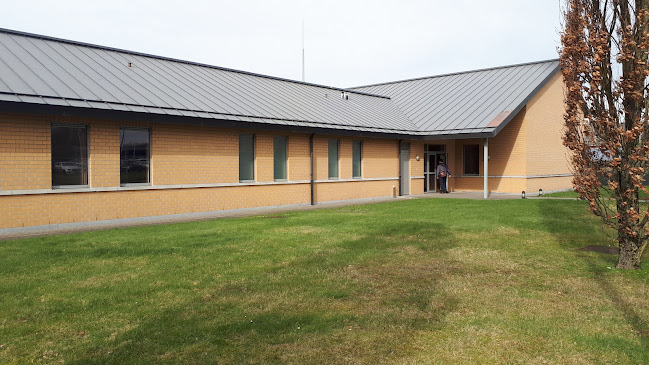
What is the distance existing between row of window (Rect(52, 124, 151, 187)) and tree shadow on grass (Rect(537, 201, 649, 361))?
1184 cm

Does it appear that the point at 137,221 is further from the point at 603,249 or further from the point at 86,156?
the point at 603,249

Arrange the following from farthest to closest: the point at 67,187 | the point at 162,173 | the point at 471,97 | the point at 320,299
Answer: the point at 471,97 → the point at 162,173 → the point at 67,187 → the point at 320,299

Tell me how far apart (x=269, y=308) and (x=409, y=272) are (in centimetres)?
280

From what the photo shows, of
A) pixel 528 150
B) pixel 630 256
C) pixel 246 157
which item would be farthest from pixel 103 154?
pixel 528 150

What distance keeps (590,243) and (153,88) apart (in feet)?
45.0

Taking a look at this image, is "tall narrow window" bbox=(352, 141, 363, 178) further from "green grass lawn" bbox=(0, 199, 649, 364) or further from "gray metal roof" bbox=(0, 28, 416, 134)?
"green grass lawn" bbox=(0, 199, 649, 364)

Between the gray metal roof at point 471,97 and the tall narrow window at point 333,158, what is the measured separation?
5618 mm

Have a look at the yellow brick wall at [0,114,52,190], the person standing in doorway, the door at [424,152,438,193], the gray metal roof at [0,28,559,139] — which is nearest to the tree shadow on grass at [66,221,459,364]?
the yellow brick wall at [0,114,52,190]

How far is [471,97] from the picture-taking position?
93.3 feet

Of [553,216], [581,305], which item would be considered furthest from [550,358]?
[553,216]

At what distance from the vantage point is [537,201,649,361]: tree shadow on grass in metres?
6.01

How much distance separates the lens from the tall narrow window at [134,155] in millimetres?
15914

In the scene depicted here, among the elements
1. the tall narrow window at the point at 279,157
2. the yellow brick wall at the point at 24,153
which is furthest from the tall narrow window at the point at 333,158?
the yellow brick wall at the point at 24,153

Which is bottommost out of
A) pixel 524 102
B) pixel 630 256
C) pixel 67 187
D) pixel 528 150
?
pixel 630 256
